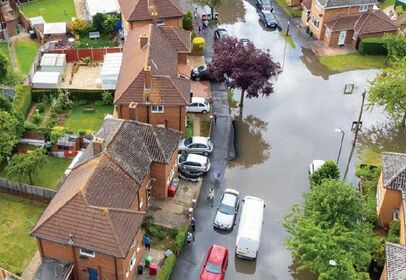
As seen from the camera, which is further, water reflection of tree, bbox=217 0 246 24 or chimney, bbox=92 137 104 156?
water reflection of tree, bbox=217 0 246 24

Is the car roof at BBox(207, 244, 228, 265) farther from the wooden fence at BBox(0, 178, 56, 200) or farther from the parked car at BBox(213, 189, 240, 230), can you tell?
the wooden fence at BBox(0, 178, 56, 200)

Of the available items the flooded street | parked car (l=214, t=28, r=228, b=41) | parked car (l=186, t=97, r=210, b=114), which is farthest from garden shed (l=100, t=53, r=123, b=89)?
parked car (l=214, t=28, r=228, b=41)

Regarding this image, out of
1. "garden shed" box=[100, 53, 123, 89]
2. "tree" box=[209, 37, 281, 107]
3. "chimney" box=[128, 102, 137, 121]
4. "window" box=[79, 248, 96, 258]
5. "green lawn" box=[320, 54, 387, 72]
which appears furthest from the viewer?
"green lawn" box=[320, 54, 387, 72]

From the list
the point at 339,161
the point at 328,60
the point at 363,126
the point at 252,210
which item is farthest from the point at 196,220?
the point at 328,60

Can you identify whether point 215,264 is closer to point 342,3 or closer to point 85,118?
point 85,118

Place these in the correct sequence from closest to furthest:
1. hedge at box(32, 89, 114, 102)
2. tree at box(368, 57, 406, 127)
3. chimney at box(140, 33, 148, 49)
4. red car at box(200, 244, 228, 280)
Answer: red car at box(200, 244, 228, 280)
tree at box(368, 57, 406, 127)
chimney at box(140, 33, 148, 49)
hedge at box(32, 89, 114, 102)

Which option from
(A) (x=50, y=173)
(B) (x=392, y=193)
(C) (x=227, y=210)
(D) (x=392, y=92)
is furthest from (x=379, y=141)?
(A) (x=50, y=173)

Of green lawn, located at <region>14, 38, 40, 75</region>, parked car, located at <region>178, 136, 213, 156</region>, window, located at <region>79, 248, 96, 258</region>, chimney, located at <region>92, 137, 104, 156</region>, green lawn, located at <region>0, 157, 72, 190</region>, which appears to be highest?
chimney, located at <region>92, 137, 104, 156</region>
